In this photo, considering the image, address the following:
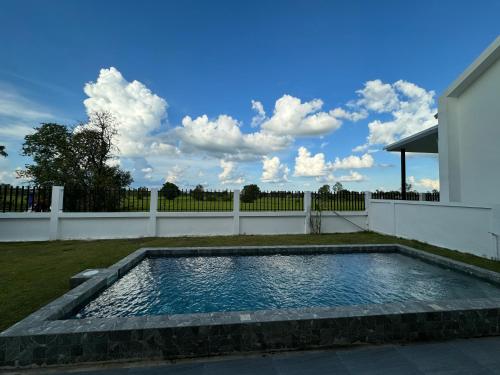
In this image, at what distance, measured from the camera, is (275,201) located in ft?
37.9

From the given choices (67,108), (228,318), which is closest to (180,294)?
(228,318)

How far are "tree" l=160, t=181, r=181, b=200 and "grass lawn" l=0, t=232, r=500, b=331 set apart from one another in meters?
1.81

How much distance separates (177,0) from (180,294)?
1041 cm

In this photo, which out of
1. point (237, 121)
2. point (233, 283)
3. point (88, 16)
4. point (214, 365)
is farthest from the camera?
point (237, 121)

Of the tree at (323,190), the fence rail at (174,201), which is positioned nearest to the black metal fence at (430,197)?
the fence rail at (174,201)

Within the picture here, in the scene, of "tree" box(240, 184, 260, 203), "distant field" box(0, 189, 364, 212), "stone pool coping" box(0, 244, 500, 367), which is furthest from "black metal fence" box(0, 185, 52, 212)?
"stone pool coping" box(0, 244, 500, 367)

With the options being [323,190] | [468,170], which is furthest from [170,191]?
[468,170]

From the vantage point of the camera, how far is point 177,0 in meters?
9.69

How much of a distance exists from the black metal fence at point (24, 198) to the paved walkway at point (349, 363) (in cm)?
943

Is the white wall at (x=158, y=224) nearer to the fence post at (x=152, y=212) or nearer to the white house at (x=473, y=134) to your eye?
the fence post at (x=152, y=212)

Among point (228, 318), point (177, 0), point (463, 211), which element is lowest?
point (228, 318)

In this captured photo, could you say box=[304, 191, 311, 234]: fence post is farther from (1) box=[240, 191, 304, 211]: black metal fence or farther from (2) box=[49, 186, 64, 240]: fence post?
(2) box=[49, 186, 64, 240]: fence post

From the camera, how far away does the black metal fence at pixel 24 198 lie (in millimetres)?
8945

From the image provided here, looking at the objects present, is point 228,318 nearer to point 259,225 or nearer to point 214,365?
point 214,365
